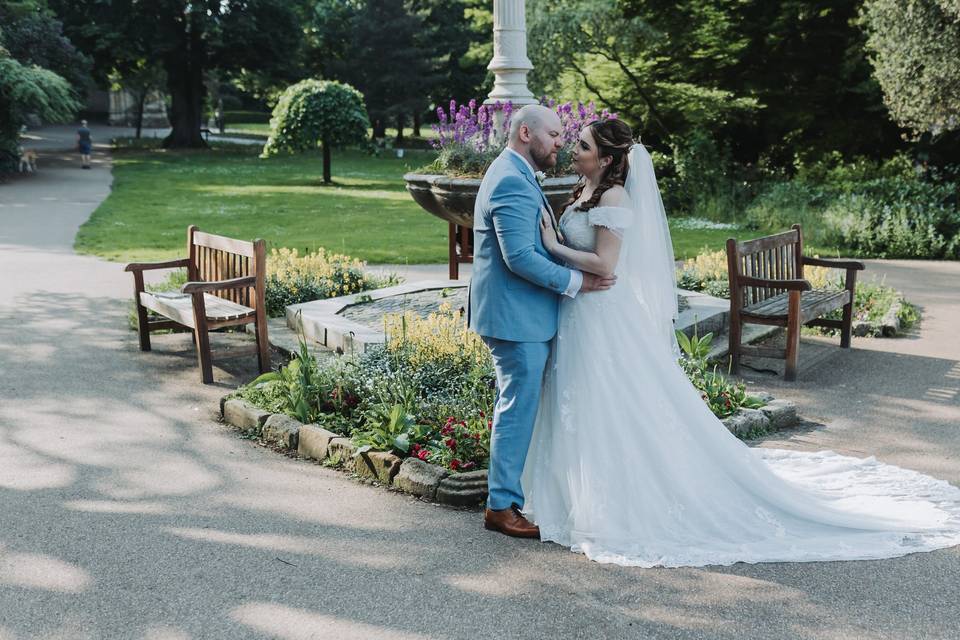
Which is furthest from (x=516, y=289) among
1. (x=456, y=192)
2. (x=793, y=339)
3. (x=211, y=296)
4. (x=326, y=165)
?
(x=326, y=165)

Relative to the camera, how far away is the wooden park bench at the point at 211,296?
7.33 metres

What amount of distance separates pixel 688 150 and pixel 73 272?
541 inches

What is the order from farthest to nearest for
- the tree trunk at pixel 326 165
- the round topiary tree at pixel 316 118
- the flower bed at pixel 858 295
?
1. the tree trunk at pixel 326 165
2. the round topiary tree at pixel 316 118
3. the flower bed at pixel 858 295

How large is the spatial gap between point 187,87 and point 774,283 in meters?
37.0

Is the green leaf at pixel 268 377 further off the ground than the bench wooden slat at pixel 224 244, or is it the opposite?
the bench wooden slat at pixel 224 244

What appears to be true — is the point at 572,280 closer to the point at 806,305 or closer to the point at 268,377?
the point at 268,377

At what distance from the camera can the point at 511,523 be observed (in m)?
4.45

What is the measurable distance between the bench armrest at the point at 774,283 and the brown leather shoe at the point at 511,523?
3972 millimetres

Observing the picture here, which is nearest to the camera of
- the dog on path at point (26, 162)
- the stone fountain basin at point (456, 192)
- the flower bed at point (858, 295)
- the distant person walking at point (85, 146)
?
the stone fountain basin at point (456, 192)

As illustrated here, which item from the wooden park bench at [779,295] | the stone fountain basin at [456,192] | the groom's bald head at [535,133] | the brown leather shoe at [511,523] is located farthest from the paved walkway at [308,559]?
the stone fountain basin at [456,192]

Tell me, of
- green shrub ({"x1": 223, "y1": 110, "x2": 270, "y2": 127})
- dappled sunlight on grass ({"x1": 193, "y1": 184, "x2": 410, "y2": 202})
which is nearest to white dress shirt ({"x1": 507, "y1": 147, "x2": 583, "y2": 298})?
dappled sunlight on grass ({"x1": 193, "y1": 184, "x2": 410, "y2": 202})

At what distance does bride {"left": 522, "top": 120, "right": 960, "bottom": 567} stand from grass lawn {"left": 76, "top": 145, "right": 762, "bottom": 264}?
27.8 ft

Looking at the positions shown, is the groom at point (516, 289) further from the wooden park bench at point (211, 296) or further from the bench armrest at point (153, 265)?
the bench armrest at point (153, 265)

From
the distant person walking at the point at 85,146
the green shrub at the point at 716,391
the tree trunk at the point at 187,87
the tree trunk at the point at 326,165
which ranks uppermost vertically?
the tree trunk at the point at 187,87
